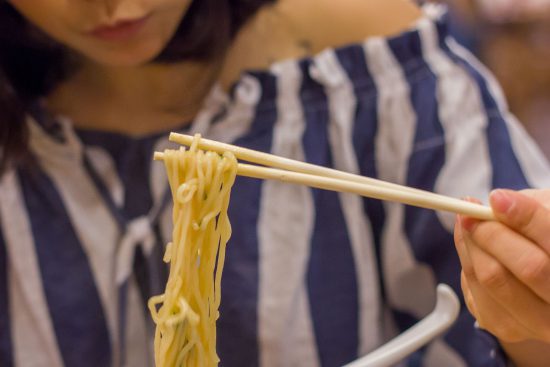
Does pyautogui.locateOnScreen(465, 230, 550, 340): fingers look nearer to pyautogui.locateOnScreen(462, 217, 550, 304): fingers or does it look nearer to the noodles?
pyautogui.locateOnScreen(462, 217, 550, 304): fingers

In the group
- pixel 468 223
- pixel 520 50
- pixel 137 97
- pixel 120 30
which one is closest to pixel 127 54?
pixel 120 30

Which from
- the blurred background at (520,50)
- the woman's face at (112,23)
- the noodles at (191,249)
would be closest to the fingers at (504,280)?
the noodles at (191,249)

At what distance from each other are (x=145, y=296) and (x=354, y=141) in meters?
0.35

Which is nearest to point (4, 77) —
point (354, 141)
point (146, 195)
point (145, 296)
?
point (146, 195)

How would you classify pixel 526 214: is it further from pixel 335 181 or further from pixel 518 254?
pixel 335 181

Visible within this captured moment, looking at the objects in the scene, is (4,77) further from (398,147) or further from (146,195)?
(398,147)

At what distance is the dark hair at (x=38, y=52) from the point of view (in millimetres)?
986

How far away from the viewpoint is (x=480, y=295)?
643mm

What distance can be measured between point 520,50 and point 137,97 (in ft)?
7.79

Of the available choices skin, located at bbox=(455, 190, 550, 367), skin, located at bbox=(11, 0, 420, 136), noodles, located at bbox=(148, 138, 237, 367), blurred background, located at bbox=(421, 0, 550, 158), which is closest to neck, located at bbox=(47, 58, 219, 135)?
skin, located at bbox=(11, 0, 420, 136)

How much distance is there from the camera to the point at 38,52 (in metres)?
1.06

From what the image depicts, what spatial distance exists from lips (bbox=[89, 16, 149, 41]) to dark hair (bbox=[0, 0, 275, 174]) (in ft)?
0.52

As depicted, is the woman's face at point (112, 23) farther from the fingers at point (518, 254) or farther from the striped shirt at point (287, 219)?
the fingers at point (518, 254)

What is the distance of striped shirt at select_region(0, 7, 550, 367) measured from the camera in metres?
0.96
